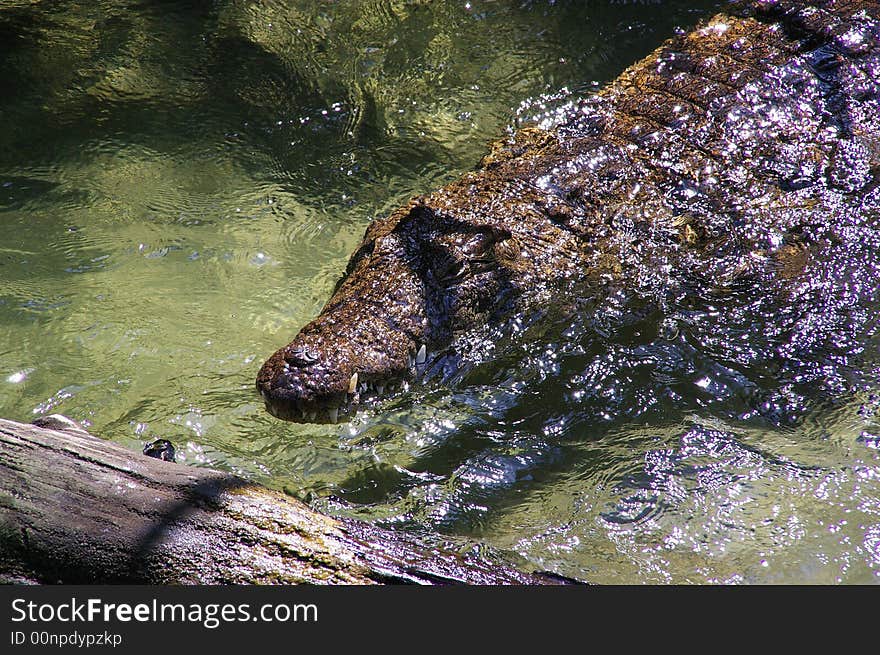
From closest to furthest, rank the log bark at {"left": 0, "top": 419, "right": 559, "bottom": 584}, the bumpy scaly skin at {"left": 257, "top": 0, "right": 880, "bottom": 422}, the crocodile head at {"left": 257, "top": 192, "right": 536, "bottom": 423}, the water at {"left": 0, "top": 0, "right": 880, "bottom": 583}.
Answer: the log bark at {"left": 0, "top": 419, "right": 559, "bottom": 584}, the water at {"left": 0, "top": 0, "right": 880, "bottom": 583}, the crocodile head at {"left": 257, "top": 192, "right": 536, "bottom": 423}, the bumpy scaly skin at {"left": 257, "top": 0, "right": 880, "bottom": 422}

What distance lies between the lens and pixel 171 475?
2221mm

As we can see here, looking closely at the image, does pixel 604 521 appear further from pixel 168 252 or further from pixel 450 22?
pixel 450 22

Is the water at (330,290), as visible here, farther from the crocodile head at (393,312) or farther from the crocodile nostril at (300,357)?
the crocodile nostril at (300,357)

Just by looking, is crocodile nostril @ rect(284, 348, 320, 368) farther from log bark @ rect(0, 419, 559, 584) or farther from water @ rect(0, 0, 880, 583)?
log bark @ rect(0, 419, 559, 584)

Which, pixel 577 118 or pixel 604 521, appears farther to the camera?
pixel 577 118

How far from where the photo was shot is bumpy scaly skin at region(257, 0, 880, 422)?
11.5 feet

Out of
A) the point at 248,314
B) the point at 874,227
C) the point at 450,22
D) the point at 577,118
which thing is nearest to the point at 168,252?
the point at 248,314

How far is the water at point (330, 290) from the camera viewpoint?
2.95 metres

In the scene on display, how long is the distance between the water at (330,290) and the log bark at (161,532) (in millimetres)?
733

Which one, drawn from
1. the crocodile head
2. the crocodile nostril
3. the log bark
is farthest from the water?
the log bark

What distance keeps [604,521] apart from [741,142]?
2539mm

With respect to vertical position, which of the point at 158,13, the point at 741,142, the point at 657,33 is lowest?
the point at 158,13

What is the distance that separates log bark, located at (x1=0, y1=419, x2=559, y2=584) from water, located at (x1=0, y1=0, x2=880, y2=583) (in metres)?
0.73

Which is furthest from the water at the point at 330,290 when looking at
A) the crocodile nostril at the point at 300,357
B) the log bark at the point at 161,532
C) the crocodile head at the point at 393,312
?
the log bark at the point at 161,532
